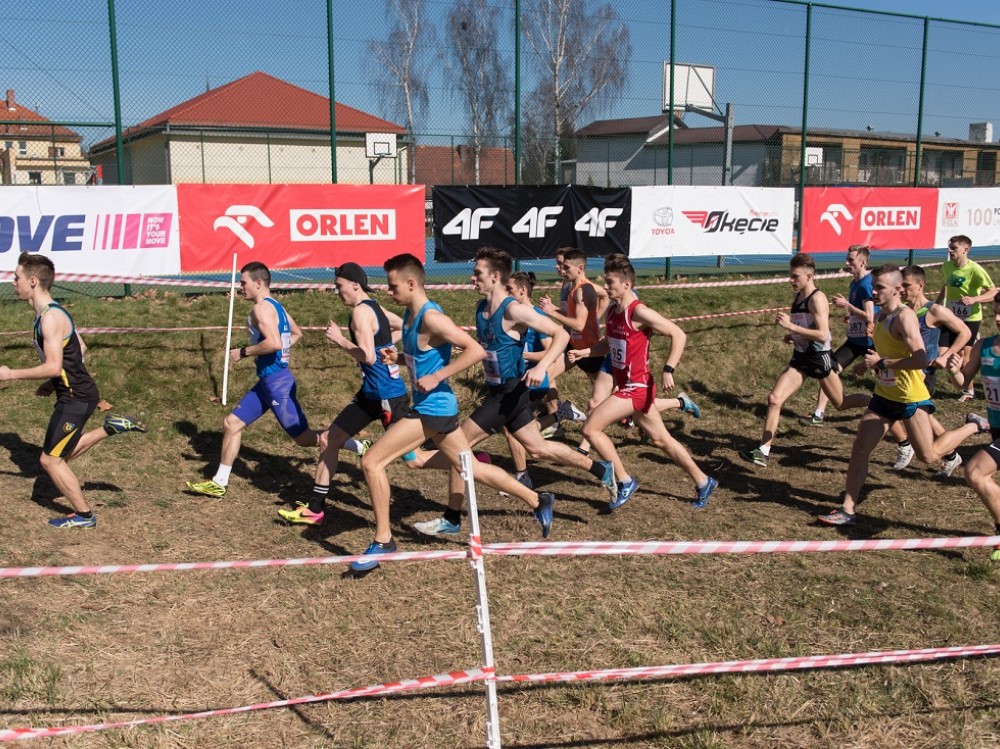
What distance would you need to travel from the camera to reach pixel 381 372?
6.83 m

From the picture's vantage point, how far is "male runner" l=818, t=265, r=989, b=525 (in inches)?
270

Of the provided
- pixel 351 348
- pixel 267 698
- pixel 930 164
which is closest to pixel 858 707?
pixel 267 698

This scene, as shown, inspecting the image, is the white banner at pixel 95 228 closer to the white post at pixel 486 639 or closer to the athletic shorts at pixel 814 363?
the athletic shorts at pixel 814 363

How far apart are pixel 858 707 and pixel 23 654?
457 centimetres

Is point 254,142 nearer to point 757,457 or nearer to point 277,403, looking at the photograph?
point 277,403

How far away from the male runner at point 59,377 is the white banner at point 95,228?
179 inches

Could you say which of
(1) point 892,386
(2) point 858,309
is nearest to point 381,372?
(1) point 892,386

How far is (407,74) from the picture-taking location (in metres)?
16.8

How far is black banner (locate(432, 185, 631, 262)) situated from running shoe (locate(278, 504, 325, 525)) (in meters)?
6.90

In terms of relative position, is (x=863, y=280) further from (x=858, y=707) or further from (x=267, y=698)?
(x=267, y=698)

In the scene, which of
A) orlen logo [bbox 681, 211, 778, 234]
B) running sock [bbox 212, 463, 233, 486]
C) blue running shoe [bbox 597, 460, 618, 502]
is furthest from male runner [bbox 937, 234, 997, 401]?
running sock [bbox 212, 463, 233, 486]

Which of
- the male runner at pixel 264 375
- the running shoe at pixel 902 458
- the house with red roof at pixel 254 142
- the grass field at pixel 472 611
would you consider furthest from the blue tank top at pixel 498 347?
the house with red roof at pixel 254 142

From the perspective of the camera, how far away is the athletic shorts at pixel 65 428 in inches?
272

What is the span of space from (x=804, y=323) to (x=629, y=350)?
2503mm
